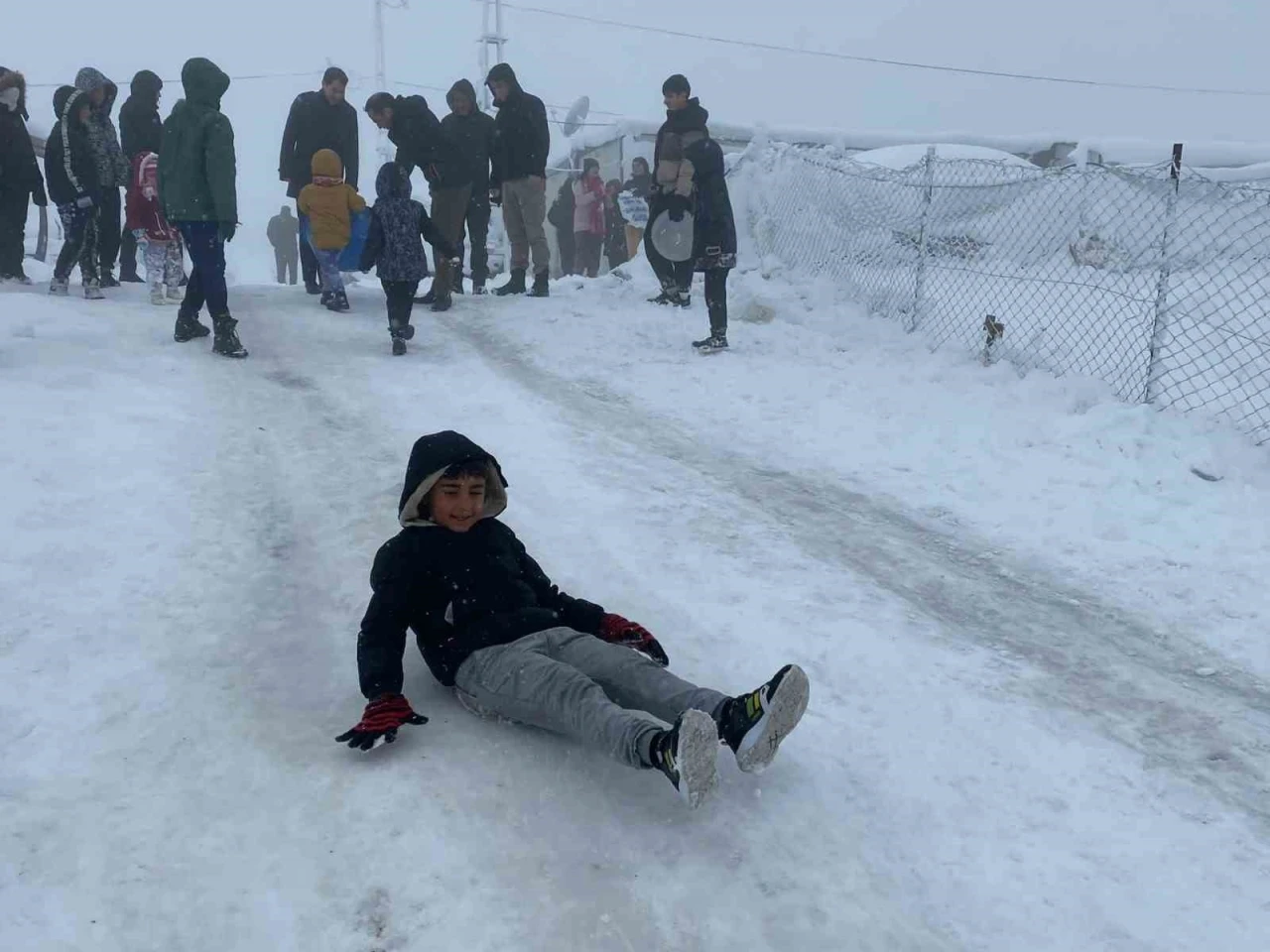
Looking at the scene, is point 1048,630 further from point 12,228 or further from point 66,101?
point 12,228

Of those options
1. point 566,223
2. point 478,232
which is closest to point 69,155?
point 478,232

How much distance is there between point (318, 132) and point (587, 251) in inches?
250

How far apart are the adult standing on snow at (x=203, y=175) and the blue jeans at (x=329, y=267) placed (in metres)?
2.18

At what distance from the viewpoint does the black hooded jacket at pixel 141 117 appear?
9664mm

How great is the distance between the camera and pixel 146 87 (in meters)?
9.66

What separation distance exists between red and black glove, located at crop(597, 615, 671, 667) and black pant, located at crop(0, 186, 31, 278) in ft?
29.2

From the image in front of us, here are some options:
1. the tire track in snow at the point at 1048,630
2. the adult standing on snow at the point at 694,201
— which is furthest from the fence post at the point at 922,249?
the tire track in snow at the point at 1048,630

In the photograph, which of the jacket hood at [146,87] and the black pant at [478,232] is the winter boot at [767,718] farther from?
the jacket hood at [146,87]

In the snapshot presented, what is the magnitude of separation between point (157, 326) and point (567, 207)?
930 cm

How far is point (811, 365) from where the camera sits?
7824 mm

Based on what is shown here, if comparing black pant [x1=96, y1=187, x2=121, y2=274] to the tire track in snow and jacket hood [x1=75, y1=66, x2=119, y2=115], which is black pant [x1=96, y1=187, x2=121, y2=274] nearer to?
jacket hood [x1=75, y1=66, x2=119, y2=115]

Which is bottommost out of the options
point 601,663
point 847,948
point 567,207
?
point 847,948

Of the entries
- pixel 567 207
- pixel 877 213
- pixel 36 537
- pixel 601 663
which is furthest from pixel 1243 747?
pixel 567 207

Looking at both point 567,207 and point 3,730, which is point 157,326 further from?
point 567,207
